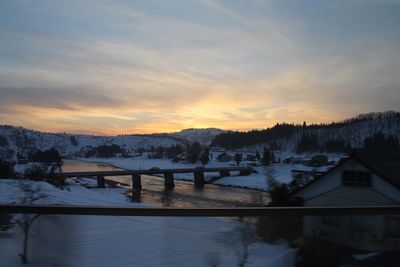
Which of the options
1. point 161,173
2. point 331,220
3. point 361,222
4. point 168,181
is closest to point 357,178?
point 361,222

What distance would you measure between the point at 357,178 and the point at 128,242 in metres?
16.7

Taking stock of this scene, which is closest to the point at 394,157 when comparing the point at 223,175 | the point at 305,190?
the point at 305,190

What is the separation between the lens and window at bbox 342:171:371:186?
17.8m

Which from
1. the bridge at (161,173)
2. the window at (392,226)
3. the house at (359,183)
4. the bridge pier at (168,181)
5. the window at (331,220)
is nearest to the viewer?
the window at (331,220)

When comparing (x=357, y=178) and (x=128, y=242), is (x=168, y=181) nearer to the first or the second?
(x=357, y=178)

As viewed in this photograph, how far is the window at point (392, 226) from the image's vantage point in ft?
9.81

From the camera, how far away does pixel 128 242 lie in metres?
2.70

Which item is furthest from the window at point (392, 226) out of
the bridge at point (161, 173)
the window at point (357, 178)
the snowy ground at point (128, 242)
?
the bridge at point (161, 173)

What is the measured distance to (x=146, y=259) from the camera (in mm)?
2650

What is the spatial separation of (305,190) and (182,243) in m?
16.9

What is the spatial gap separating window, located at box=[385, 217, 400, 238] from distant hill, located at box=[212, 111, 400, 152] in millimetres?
129672

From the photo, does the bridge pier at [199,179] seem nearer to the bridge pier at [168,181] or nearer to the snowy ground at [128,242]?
the bridge pier at [168,181]

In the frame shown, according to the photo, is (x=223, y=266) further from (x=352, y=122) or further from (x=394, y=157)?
(x=352, y=122)

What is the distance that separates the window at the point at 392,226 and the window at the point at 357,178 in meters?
15.6
